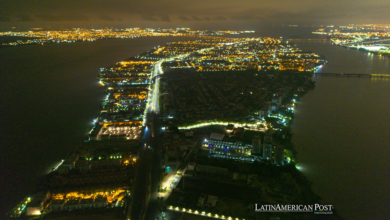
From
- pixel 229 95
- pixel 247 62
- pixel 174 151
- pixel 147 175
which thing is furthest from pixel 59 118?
pixel 247 62

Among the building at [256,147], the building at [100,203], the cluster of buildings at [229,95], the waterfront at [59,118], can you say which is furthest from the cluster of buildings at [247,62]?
the building at [100,203]

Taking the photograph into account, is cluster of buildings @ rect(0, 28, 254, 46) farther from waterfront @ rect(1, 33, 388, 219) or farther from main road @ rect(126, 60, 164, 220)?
main road @ rect(126, 60, 164, 220)

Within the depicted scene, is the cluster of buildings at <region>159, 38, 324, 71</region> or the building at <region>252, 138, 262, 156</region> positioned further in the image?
the cluster of buildings at <region>159, 38, 324, 71</region>

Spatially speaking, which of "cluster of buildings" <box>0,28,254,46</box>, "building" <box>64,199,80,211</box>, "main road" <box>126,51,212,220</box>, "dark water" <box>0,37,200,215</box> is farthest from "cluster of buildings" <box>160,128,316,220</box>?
"cluster of buildings" <box>0,28,254,46</box>

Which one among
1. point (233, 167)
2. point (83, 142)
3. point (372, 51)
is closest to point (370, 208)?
point (233, 167)

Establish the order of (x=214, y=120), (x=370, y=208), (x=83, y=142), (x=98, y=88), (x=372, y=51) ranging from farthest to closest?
(x=372, y=51), (x=98, y=88), (x=214, y=120), (x=83, y=142), (x=370, y=208)

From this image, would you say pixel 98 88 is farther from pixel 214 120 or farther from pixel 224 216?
pixel 224 216

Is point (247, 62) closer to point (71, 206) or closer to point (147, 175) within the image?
point (147, 175)
